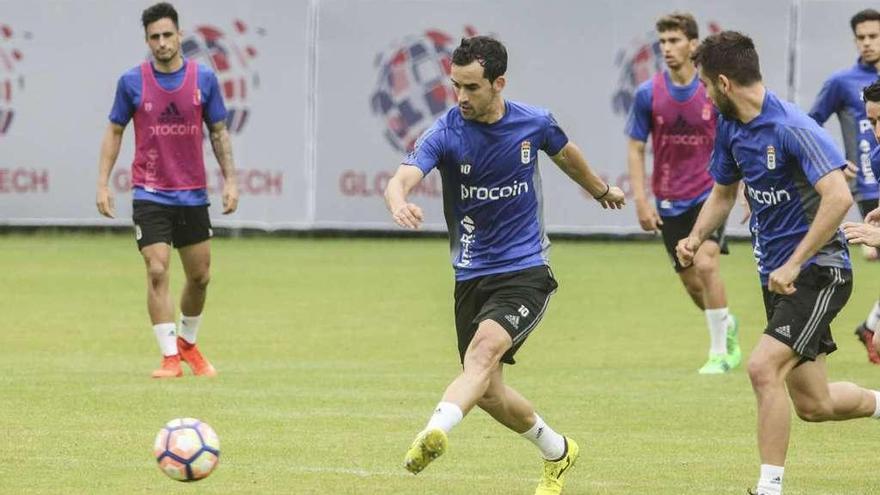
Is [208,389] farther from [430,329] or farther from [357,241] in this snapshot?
[357,241]

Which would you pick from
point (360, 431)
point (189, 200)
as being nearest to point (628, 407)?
point (360, 431)

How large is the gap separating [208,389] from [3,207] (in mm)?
13675

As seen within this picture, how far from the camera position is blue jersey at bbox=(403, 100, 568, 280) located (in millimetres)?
8820

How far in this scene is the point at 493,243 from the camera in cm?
890

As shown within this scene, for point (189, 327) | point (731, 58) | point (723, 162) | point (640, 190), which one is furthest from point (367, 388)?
point (731, 58)

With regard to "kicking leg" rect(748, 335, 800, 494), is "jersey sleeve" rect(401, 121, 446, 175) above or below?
above

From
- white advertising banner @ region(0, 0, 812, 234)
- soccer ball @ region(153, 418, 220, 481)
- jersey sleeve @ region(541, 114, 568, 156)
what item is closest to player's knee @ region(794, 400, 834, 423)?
jersey sleeve @ region(541, 114, 568, 156)

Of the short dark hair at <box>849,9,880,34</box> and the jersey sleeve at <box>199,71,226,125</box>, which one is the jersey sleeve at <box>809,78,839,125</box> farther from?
the jersey sleeve at <box>199,71,226,125</box>

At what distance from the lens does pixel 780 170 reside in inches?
333

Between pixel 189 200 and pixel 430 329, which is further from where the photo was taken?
pixel 430 329

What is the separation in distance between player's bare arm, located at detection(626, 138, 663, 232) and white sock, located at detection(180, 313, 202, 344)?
10.6ft

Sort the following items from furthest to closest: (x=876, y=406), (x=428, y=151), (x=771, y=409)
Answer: (x=876, y=406)
(x=428, y=151)
(x=771, y=409)

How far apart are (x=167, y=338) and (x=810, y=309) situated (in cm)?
578

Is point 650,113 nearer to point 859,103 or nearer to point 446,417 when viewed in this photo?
point 859,103
